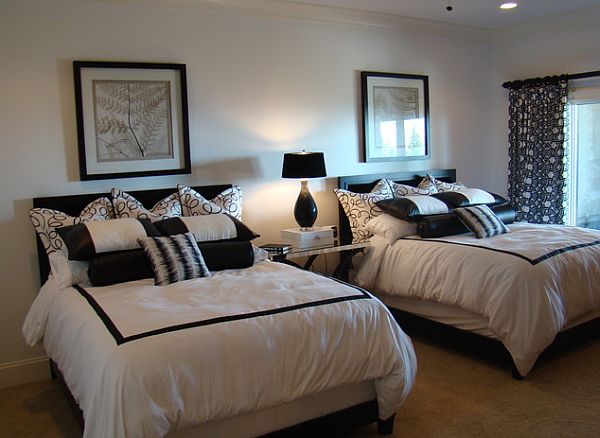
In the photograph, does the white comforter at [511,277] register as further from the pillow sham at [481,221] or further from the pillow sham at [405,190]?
the pillow sham at [405,190]

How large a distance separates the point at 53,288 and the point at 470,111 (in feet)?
14.2

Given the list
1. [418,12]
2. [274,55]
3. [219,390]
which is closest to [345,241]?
[274,55]

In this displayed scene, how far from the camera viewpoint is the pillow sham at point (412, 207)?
4348mm

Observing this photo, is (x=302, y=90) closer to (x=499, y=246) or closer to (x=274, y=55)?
(x=274, y=55)

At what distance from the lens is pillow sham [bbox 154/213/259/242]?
353 centimetres

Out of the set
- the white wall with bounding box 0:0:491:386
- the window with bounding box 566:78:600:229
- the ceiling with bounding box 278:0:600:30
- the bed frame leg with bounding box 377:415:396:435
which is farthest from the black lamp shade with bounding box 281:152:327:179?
the window with bounding box 566:78:600:229

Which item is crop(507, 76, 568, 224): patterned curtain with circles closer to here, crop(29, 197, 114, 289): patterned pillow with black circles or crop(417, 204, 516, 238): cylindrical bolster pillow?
crop(417, 204, 516, 238): cylindrical bolster pillow

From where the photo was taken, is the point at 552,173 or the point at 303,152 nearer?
the point at 303,152

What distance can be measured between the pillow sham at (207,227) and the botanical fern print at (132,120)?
2.22 ft

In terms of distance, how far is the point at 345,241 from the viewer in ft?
16.2

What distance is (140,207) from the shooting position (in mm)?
3828

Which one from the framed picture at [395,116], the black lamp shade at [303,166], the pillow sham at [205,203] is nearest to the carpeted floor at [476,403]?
the pillow sham at [205,203]

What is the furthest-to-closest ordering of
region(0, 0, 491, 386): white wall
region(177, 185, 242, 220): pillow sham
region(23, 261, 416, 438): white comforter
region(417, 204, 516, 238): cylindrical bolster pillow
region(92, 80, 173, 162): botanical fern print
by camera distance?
region(417, 204, 516, 238): cylindrical bolster pillow
region(177, 185, 242, 220): pillow sham
region(92, 80, 173, 162): botanical fern print
region(0, 0, 491, 386): white wall
region(23, 261, 416, 438): white comforter

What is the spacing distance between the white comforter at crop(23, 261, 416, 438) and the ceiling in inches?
102
